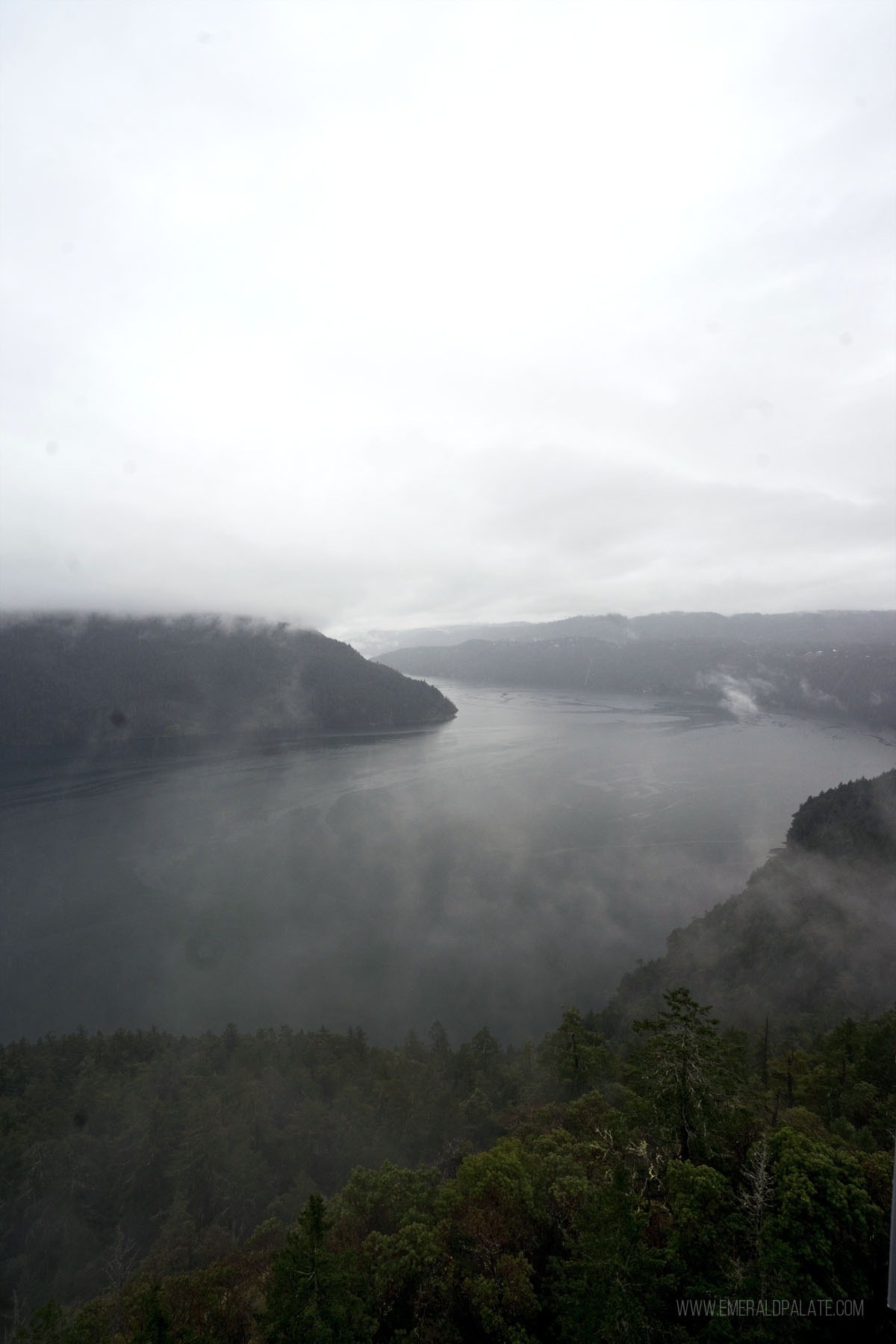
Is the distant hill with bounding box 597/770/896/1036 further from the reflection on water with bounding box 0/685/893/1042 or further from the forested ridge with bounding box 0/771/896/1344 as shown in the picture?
the reflection on water with bounding box 0/685/893/1042

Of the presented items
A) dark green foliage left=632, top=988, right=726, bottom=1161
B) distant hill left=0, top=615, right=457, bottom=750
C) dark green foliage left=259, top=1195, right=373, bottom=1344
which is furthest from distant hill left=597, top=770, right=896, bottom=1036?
distant hill left=0, top=615, right=457, bottom=750

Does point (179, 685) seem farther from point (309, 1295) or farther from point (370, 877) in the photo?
point (309, 1295)

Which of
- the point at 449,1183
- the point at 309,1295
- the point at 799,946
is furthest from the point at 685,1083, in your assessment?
the point at 799,946

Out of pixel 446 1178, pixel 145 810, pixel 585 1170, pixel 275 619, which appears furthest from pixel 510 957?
pixel 275 619

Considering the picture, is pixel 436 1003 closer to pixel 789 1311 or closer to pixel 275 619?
pixel 789 1311

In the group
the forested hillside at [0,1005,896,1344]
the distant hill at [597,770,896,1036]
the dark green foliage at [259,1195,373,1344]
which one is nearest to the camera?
the dark green foliage at [259,1195,373,1344]

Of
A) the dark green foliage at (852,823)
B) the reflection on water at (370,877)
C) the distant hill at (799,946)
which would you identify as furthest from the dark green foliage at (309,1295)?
the dark green foliage at (852,823)
